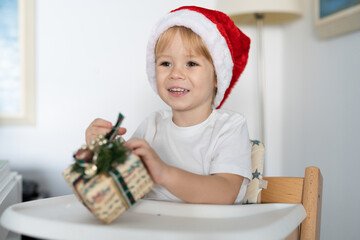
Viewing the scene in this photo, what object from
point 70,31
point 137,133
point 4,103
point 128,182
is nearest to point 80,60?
point 70,31

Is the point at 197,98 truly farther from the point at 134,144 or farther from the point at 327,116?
the point at 327,116

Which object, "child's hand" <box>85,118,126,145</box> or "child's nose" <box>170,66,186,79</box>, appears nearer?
"child's hand" <box>85,118,126,145</box>

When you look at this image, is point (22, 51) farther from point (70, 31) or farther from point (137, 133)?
point (137, 133)

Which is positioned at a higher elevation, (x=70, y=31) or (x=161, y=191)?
(x=70, y=31)

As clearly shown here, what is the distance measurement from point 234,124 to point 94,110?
4.11 feet

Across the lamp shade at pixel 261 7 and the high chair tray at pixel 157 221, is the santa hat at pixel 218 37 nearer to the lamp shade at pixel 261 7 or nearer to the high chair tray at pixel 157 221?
the high chair tray at pixel 157 221

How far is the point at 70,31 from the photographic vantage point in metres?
1.96

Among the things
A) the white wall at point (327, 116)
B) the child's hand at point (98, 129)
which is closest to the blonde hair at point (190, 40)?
the child's hand at point (98, 129)

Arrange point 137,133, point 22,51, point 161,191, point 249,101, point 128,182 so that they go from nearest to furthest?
point 128,182, point 161,191, point 137,133, point 22,51, point 249,101

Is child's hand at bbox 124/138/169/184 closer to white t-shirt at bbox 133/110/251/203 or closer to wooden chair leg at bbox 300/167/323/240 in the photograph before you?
white t-shirt at bbox 133/110/251/203

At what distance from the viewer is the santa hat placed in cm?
86

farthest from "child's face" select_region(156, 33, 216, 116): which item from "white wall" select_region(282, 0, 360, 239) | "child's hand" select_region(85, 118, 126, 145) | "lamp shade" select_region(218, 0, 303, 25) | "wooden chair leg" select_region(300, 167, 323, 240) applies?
"lamp shade" select_region(218, 0, 303, 25)

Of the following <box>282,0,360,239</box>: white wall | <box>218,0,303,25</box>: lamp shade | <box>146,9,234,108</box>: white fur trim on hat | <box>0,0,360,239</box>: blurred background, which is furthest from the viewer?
<box>0,0,360,239</box>: blurred background

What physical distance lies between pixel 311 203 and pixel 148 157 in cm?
36
